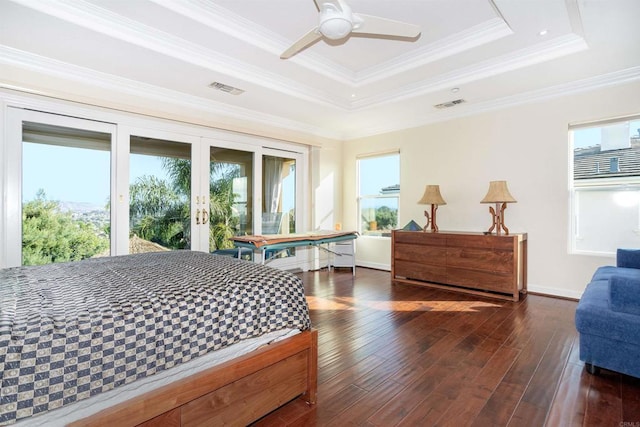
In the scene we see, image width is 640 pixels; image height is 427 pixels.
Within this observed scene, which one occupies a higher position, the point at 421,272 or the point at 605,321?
the point at 605,321

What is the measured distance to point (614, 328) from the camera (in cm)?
192

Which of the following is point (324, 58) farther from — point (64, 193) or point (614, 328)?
point (614, 328)

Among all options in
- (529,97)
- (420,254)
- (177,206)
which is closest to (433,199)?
(420,254)

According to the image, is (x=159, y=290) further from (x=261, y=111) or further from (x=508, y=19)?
(x=261, y=111)

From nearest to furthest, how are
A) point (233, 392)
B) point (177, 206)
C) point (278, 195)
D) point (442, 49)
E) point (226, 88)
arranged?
point (233, 392) < point (442, 49) < point (226, 88) < point (177, 206) < point (278, 195)

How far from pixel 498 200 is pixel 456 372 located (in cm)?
245

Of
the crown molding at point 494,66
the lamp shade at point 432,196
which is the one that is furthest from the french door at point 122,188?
the lamp shade at point 432,196

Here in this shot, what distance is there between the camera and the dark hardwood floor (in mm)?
1627

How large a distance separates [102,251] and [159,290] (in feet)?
8.75

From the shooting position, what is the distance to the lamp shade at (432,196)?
4453 millimetres

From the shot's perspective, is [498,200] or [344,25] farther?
[498,200]

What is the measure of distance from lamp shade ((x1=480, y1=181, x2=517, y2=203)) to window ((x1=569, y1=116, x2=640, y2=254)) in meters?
0.70

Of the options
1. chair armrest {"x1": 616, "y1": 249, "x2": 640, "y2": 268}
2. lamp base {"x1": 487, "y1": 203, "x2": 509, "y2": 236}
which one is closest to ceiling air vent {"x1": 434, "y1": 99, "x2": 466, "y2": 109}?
lamp base {"x1": 487, "y1": 203, "x2": 509, "y2": 236}

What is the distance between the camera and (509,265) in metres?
3.62
